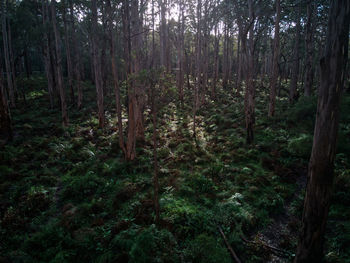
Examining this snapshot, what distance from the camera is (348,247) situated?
15.6ft

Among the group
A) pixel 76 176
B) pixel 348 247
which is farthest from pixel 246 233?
pixel 76 176

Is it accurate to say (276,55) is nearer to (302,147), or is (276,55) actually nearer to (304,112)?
(304,112)

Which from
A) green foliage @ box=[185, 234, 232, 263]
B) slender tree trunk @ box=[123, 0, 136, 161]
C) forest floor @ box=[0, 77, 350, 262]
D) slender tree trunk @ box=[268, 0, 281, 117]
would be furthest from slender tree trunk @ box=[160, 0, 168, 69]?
green foliage @ box=[185, 234, 232, 263]

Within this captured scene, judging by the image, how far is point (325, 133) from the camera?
3.47 metres

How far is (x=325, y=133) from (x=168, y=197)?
5.03 metres

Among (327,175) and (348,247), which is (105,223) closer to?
(327,175)

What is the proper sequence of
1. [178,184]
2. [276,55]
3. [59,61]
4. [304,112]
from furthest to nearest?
[59,61], [276,55], [304,112], [178,184]

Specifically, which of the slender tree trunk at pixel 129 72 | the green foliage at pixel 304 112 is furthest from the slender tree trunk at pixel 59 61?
the green foliage at pixel 304 112

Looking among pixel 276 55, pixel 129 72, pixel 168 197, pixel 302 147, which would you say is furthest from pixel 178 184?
pixel 276 55

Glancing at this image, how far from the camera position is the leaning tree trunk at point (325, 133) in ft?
10.7

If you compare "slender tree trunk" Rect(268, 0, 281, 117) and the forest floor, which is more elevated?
"slender tree trunk" Rect(268, 0, 281, 117)

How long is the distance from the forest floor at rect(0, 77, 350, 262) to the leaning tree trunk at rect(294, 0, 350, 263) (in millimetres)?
1205

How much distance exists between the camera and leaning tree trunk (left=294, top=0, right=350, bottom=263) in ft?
10.7

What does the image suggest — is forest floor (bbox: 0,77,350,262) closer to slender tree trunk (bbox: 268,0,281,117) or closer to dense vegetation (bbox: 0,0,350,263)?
dense vegetation (bbox: 0,0,350,263)
